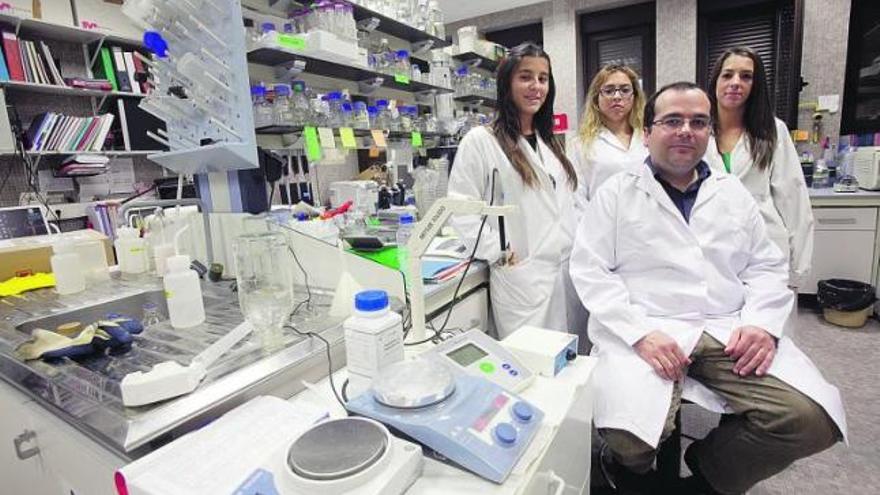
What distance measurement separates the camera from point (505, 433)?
64 centimetres

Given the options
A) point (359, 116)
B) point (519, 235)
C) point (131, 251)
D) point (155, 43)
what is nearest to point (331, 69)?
point (359, 116)

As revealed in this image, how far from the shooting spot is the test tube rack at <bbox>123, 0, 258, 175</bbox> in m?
1.20

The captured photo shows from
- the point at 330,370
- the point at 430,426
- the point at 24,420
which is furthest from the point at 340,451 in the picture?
the point at 24,420

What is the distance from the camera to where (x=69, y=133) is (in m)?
2.91

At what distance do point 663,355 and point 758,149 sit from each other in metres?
1.15

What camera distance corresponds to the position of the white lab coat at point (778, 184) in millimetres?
1851

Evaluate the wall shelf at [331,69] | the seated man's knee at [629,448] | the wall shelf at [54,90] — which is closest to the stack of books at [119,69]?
the wall shelf at [54,90]

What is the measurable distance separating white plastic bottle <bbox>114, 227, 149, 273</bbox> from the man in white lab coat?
1.48 metres

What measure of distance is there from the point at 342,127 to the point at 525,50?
0.96m

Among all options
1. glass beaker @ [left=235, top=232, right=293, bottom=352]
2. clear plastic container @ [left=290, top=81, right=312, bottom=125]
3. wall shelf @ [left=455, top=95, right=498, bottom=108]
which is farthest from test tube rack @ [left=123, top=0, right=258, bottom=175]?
wall shelf @ [left=455, top=95, right=498, bottom=108]

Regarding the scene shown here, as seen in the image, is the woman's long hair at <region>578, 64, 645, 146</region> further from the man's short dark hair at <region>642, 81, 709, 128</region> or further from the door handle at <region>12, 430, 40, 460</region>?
the door handle at <region>12, 430, 40, 460</region>

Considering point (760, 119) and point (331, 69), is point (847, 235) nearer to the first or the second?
point (760, 119)

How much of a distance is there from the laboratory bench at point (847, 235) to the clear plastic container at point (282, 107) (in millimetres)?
3211

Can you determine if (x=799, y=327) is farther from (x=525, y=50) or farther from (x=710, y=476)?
(x=525, y=50)
